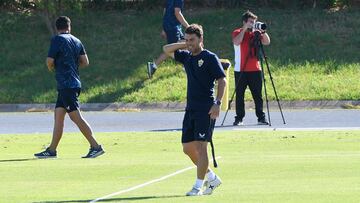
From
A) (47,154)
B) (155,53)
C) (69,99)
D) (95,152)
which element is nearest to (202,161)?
(95,152)

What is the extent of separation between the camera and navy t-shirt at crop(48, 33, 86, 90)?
624 inches

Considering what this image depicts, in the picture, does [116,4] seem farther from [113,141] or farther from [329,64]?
[113,141]

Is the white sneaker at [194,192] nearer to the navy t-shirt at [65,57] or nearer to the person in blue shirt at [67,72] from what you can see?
the person in blue shirt at [67,72]

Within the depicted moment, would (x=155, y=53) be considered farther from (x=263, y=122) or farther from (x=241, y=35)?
(x=241, y=35)

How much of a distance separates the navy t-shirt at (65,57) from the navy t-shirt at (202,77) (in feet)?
12.9

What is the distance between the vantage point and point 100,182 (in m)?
13.3

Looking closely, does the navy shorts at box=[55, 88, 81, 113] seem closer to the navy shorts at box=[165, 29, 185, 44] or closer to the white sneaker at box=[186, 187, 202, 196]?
the white sneaker at box=[186, 187, 202, 196]

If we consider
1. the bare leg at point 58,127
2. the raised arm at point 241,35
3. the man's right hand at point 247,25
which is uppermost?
the man's right hand at point 247,25

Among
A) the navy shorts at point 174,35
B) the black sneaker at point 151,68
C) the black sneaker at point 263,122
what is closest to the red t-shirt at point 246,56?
the black sneaker at point 263,122

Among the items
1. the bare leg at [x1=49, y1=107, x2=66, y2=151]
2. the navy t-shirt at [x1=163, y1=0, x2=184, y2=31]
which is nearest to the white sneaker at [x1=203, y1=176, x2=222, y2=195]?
the bare leg at [x1=49, y1=107, x2=66, y2=151]

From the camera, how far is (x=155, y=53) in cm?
2850

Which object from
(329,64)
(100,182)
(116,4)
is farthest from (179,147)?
(116,4)

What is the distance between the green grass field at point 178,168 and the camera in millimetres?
11969

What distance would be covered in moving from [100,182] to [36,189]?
3.00ft
